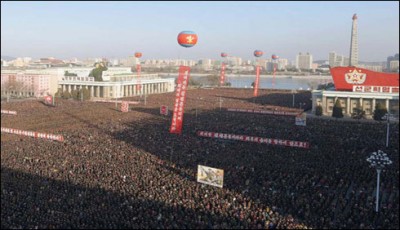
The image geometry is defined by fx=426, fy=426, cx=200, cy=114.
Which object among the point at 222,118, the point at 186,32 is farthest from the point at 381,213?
the point at 222,118

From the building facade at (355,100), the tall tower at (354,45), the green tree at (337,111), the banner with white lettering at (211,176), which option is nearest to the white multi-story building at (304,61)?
the tall tower at (354,45)

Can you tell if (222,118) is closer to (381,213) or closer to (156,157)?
(156,157)

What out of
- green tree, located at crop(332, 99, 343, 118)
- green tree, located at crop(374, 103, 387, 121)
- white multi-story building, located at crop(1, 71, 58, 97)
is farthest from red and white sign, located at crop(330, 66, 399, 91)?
white multi-story building, located at crop(1, 71, 58, 97)

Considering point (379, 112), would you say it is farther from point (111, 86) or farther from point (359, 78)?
point (111, 86)

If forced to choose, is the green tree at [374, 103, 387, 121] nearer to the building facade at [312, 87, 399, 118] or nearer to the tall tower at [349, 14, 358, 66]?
the building facade at [312, 87, 399, 118]

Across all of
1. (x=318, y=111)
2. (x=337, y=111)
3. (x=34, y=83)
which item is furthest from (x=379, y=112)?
(x=34, y=83)
